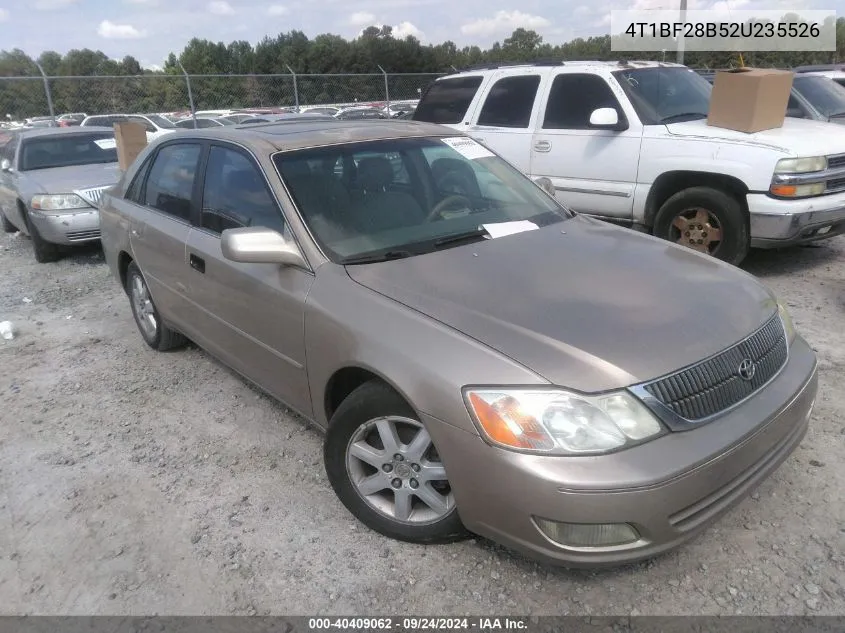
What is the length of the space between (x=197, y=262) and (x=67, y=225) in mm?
4569

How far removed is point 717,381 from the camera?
2268 millimetres

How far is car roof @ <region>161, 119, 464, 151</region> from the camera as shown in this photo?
338 centimetres

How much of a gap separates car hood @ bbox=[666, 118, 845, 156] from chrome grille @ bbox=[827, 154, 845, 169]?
4cm

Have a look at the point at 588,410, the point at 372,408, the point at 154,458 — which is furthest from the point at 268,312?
the point at 588,410

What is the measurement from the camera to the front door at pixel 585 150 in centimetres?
604

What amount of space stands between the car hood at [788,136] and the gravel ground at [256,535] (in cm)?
181

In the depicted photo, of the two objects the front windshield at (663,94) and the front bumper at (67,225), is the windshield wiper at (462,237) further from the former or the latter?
the front bumper at (67,225)

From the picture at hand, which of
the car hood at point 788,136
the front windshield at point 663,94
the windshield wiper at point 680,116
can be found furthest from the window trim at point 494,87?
the car hood at point 788,136

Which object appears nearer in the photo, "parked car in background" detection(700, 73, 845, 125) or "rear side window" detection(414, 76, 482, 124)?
"rear side window" detection(414, 76, 482, 124)

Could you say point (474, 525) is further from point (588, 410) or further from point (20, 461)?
point (20, 461)

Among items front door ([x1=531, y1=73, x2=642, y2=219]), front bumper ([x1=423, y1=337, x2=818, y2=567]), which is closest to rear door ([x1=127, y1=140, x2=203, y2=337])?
front bumper ([x1=423, y1=337, x2=818, y2=567])

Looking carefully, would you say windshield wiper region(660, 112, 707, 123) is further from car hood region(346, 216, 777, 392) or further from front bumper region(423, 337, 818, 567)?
front bumper region(423, 337, 818, 567)

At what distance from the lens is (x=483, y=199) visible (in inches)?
138

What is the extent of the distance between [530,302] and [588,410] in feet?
1.82
